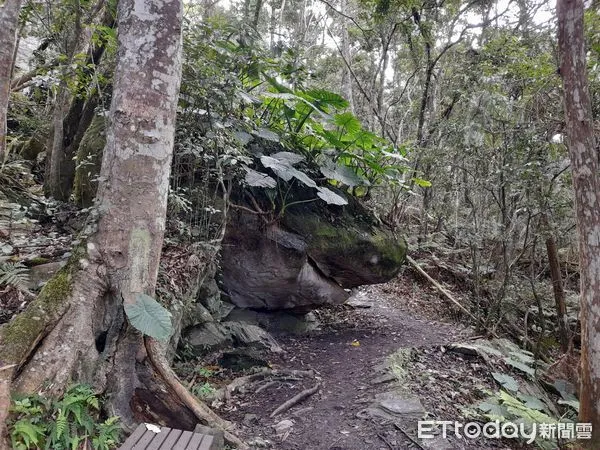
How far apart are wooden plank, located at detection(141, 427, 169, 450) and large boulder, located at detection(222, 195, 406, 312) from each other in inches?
119

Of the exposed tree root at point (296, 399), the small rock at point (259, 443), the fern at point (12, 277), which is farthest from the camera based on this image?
the exposed tree root at point (296, 399)

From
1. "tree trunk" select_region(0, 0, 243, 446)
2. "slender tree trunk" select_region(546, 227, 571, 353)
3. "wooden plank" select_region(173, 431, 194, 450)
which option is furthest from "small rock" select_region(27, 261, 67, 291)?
"slender tree trunk" select_region(546, 227, 571, 353)

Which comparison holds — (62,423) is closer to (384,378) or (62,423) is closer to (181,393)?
(181,393)

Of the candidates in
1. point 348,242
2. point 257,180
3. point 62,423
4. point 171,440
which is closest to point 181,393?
point 171,440

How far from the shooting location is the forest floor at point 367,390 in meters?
3.36

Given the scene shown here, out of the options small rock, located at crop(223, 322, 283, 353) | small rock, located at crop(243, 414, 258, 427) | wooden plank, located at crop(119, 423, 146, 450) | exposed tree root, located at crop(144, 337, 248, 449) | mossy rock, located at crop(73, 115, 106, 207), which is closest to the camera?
wooden plank, located at crop(119, 423, 146, 450)

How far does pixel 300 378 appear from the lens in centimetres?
441

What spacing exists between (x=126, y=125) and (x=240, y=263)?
2912 millimetres

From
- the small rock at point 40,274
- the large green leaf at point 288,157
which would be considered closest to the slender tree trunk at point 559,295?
the large green leaf at point 288,157

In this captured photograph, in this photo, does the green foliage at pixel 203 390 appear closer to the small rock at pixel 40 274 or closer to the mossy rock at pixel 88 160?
the small rock at pixel 40 274

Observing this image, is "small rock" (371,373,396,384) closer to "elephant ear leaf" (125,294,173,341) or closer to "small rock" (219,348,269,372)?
"small rock" (219,348,269,372)

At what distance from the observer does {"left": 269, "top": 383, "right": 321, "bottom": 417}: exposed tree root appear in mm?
3727

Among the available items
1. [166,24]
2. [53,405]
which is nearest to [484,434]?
[53,405]

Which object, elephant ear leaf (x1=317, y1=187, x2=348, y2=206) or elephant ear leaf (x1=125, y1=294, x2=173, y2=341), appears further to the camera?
elephant ear leaf (x1=317, y1=187, x2=348, y2=206)
